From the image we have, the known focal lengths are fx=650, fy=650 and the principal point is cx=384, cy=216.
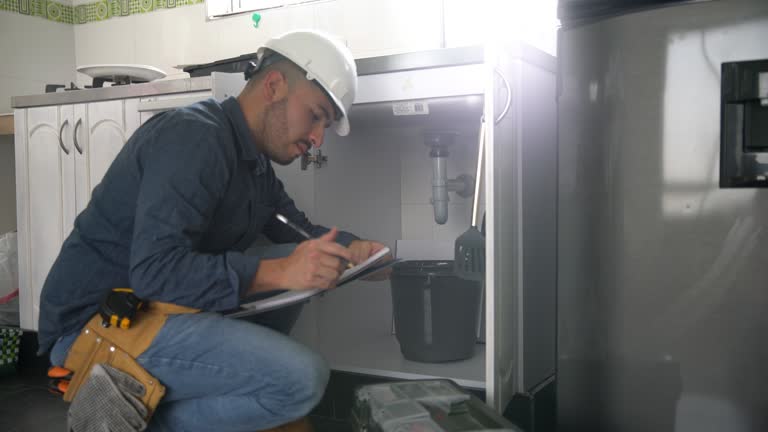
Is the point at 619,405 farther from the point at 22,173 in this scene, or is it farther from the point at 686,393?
the point at 22,173

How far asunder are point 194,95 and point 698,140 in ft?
4.33

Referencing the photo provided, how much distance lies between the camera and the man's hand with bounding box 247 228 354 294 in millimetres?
1161

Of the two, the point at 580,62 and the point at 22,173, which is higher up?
the point at 580,62

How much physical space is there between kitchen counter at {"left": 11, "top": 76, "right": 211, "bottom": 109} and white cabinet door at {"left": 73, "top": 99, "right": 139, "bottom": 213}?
0.02 m

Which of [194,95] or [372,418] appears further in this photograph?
[194,95]

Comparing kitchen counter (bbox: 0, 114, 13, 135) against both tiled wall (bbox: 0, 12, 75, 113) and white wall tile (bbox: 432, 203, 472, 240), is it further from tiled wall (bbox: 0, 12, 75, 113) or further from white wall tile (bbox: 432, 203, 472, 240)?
white wall tile (bbox: 432, 203, 472, 240)

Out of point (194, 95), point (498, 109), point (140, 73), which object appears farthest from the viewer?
point (140, 73)

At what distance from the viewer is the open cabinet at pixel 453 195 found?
4.73 feet

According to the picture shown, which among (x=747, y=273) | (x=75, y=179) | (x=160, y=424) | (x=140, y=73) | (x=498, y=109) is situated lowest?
(x=160, y=424)

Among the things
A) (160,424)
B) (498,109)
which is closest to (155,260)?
(160,424)

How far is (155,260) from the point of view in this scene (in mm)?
1114

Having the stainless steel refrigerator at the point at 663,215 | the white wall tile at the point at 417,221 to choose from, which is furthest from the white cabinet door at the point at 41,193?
the stainless steel refrigerator at the point at 663,215

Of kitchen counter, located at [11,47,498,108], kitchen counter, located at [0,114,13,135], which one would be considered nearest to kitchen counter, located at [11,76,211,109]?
kitchen counter, located at [11,47,498,108]

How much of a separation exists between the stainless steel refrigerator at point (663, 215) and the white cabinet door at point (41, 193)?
1.70m
